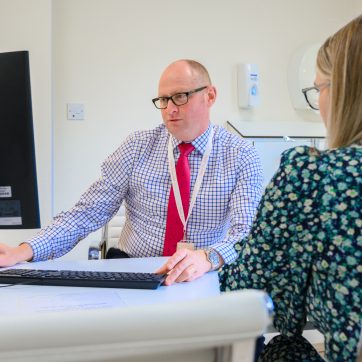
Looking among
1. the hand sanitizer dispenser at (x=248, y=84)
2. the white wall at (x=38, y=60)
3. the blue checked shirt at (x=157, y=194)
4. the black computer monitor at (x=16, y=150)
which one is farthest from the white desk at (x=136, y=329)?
the hand sanitizer dispenser at (x=248, y=84)

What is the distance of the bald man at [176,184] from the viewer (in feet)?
5.69

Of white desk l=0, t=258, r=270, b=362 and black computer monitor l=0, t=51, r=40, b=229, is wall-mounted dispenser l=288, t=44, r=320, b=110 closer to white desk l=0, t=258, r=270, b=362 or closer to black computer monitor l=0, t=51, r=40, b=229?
black computer monitor l=0, t=51, r=40, b=229

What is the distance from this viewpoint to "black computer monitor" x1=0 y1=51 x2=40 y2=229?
1.45m

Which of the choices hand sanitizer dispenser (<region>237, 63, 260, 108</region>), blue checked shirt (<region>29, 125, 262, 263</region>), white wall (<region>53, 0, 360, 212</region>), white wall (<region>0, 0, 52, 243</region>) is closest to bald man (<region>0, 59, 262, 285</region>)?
blue checked shirt (<region>29, 125, 262, 263</region>)

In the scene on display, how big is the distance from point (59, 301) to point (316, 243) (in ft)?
1.82

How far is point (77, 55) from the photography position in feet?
9.86

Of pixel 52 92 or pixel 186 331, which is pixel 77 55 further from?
pixel 186 331

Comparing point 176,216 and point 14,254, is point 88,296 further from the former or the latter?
point 176,216

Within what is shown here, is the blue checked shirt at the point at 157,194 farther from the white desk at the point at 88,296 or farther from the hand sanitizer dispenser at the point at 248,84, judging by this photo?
the hand sanitizer dispenser at the point at 248,84

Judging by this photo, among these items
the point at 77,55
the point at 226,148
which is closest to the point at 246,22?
the point at 77,55

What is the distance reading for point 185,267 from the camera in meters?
1.18

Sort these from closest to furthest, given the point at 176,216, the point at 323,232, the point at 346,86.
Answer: the point at 323,232
the point at 346,86
the point at 176,216

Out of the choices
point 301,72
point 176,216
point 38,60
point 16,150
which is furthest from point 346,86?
point 301,72

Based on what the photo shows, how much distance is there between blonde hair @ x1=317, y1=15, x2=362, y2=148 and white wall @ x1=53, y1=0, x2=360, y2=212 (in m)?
2.30
